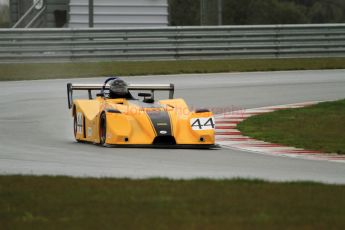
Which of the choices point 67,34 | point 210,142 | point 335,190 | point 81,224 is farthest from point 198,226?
point 67,34

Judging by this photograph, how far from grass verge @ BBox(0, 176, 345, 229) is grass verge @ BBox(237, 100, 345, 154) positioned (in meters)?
4.66

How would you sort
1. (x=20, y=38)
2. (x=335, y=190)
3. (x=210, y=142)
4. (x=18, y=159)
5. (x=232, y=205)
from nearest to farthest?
(x=232, y=205) → (x=335, y=190) → (x=18, y=159) → (x=210, y=142) → (x=20, y=38)

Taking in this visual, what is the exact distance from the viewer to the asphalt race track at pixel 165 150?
11383 millimetres

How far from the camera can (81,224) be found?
7.49 meters

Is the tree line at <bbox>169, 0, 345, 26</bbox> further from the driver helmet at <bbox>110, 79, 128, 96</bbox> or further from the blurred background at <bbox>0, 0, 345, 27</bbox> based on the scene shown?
the driver helmet at <bbox>110, 79, 128, 96</bbox>

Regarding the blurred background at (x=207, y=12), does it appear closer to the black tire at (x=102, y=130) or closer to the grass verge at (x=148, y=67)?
the grass verge at (x=148, y=67)

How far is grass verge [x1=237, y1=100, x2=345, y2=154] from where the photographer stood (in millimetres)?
14711

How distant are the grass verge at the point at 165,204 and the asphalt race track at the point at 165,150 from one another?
3.72 ft

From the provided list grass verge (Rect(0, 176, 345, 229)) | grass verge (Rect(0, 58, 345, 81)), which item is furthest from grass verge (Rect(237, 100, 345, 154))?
grass verge (Rect(0, 58, 345, 81))

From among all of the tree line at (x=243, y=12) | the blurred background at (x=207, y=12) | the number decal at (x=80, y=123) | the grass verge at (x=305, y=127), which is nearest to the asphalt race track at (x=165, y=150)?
the number decal at (x=80, y=123)

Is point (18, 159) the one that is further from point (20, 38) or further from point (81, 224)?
point (20, 38)

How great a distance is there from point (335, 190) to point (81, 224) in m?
2.92

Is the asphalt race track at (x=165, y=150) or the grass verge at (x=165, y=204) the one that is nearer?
the grass verge at (x=165, y=204)

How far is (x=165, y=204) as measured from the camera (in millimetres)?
8469
